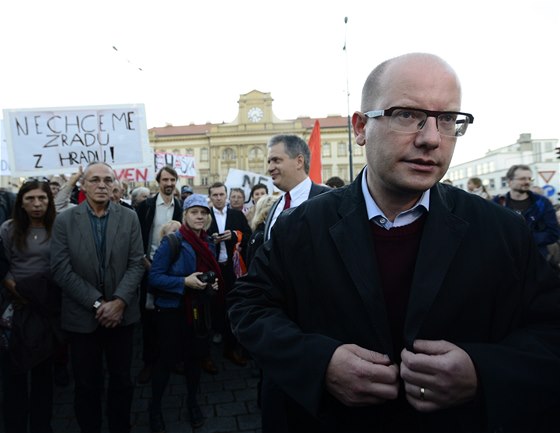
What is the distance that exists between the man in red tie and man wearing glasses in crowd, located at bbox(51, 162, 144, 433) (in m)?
1.34

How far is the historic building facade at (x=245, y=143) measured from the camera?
72.6 meters

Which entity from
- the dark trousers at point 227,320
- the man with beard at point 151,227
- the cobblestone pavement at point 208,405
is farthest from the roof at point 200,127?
the cobblestone pavement at point 208,405

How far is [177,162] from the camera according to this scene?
610 inches

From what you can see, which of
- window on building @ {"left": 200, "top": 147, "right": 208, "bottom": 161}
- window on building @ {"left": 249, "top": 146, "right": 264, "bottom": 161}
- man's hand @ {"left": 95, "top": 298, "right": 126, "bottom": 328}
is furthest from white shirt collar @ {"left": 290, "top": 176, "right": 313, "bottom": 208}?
window on building @ {"left": 200, "top": 147, "right": 208, "bottom": 161}

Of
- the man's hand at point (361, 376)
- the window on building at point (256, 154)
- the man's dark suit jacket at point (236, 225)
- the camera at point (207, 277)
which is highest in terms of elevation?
the window on building at point (256, 154)

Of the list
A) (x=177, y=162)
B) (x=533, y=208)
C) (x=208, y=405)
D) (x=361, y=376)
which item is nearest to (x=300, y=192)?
(x=208, y=405)

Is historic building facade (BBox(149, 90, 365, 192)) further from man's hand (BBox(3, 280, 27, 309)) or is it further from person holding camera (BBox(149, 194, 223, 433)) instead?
man's hand (BBox(3, 280, 27, 309))

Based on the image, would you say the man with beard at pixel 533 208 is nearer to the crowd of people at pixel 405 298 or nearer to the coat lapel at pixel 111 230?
the crowd of people at pixel 405 298

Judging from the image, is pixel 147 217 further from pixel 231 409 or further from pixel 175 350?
pixel 231 409

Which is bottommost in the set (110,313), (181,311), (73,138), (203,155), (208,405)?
(208,405)

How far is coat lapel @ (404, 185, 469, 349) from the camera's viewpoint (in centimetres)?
128

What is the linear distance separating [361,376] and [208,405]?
3.35 meters

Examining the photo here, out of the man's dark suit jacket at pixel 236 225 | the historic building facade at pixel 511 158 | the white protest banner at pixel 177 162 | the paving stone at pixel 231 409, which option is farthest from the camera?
the historic building facade at pixel 511 158

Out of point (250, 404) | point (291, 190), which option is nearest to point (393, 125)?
point (291, 190)
